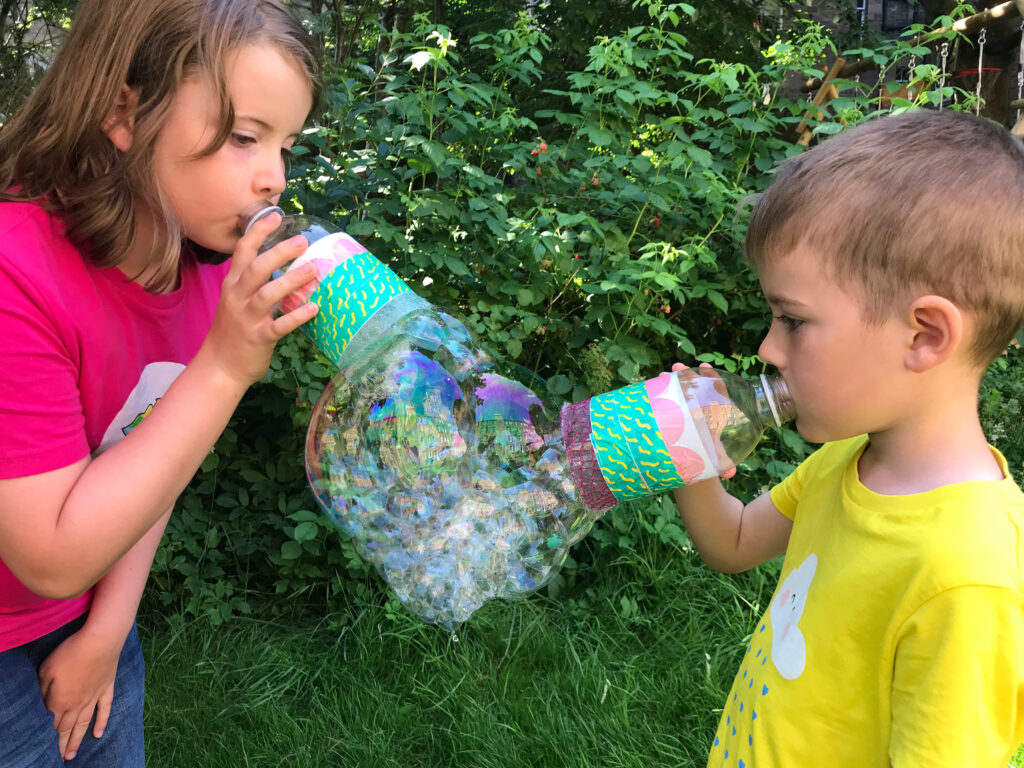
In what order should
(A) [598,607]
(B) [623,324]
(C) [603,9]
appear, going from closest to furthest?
(A) [598,607] → (B) [623,324] → (C) [603,9]

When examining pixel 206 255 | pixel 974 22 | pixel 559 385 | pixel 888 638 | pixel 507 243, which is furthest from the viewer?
pixel 974 22

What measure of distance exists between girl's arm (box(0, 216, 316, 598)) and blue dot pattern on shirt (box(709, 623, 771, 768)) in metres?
0.89

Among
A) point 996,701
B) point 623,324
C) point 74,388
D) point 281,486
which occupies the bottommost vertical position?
point 281,486

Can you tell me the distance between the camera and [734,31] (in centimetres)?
533

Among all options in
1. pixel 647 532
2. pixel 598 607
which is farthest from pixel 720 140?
pixel 598 607

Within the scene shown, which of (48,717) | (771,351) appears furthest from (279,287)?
(48,717)

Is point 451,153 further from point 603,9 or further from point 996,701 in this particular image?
point 603,9

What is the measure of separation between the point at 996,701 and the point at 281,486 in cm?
259

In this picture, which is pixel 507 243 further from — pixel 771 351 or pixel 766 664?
pixel 766 664

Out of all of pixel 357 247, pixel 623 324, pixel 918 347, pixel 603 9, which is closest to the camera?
pixel 918 347

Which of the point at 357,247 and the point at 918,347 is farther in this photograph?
the point at 357,247

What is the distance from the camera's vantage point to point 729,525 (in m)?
1.63

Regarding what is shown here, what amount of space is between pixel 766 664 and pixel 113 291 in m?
1.21

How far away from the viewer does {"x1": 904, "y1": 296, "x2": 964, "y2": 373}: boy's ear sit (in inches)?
45.3
